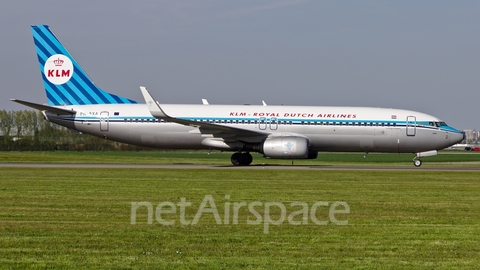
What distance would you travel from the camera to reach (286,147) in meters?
33.7

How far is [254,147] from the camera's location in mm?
Result: 35781

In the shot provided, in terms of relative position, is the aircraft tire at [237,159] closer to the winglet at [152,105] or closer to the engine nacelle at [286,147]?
the engine nacelle at [286,147]

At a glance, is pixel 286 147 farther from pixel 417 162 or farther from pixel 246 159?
pixel 417 162

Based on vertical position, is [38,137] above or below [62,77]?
below

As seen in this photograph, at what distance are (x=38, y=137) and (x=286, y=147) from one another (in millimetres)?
32126

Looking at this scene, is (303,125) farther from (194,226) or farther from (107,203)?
(194,226)

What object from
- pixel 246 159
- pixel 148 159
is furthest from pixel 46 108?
pixel 148 159

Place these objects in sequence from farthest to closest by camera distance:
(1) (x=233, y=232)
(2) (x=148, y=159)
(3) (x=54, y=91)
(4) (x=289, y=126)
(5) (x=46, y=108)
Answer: (2) (x=148, y=159), (3) (x=54, y=91), (5) (x=46, y=108), (4) (x=289, y=126), (1) (x=233, y=232)

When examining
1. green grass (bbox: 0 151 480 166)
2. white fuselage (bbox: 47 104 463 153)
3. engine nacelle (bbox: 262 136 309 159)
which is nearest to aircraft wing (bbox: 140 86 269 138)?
white fuselage (bbox: 47 104 463 153)

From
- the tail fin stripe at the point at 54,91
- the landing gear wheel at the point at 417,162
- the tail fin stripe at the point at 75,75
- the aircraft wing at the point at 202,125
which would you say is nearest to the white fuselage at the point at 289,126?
the aircraft wing at the point at 202,125

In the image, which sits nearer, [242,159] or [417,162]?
[242,159]

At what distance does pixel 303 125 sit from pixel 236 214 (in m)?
21.9

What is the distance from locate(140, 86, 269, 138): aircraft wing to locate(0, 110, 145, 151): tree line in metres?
17.1

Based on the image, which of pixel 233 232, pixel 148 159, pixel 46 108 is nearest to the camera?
pixel 233 232
